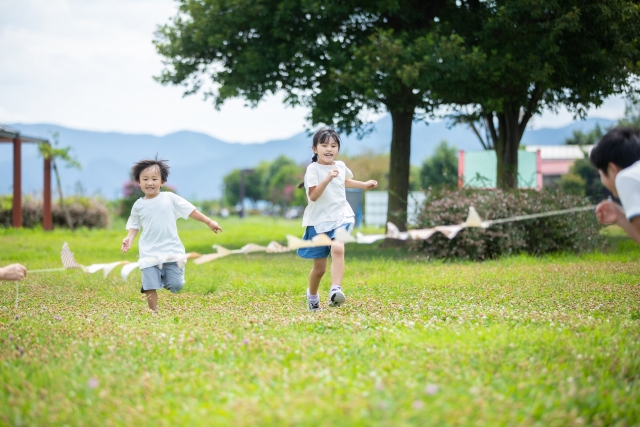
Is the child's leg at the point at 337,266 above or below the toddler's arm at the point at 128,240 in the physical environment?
below

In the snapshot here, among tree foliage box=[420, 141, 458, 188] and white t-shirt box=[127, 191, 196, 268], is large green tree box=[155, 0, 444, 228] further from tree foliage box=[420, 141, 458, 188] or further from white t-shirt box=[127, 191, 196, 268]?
tree foliage box=[420, 141, 458, 188]

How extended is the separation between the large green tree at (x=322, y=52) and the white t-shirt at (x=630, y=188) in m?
9.32

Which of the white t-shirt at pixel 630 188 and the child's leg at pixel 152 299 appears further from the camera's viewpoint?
the child's leg at pixel 152 299

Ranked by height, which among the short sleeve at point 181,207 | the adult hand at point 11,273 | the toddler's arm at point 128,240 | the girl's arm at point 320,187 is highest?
A: the girl's arm at point 320,187

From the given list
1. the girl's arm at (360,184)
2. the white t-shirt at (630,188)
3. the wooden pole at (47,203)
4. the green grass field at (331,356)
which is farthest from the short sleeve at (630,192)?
the wooden pole at (47,203)

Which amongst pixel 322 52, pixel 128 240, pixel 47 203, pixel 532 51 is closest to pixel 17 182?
pixel 47 203

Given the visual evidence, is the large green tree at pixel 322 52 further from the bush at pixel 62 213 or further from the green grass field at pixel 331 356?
the bush at pixel 62 213

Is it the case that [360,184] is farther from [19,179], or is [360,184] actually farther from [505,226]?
[19,179]

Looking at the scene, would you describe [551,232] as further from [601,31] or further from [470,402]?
[470,402]

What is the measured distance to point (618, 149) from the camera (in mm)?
4375

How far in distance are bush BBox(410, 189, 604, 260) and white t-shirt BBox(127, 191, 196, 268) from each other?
6426 millimetres

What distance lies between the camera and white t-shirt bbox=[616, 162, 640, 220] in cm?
407

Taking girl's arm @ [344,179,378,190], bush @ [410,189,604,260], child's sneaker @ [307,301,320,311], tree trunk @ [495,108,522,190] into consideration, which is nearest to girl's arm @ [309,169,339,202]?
girl's arm @ [344,179,378,190]

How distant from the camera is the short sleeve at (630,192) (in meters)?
4.07
